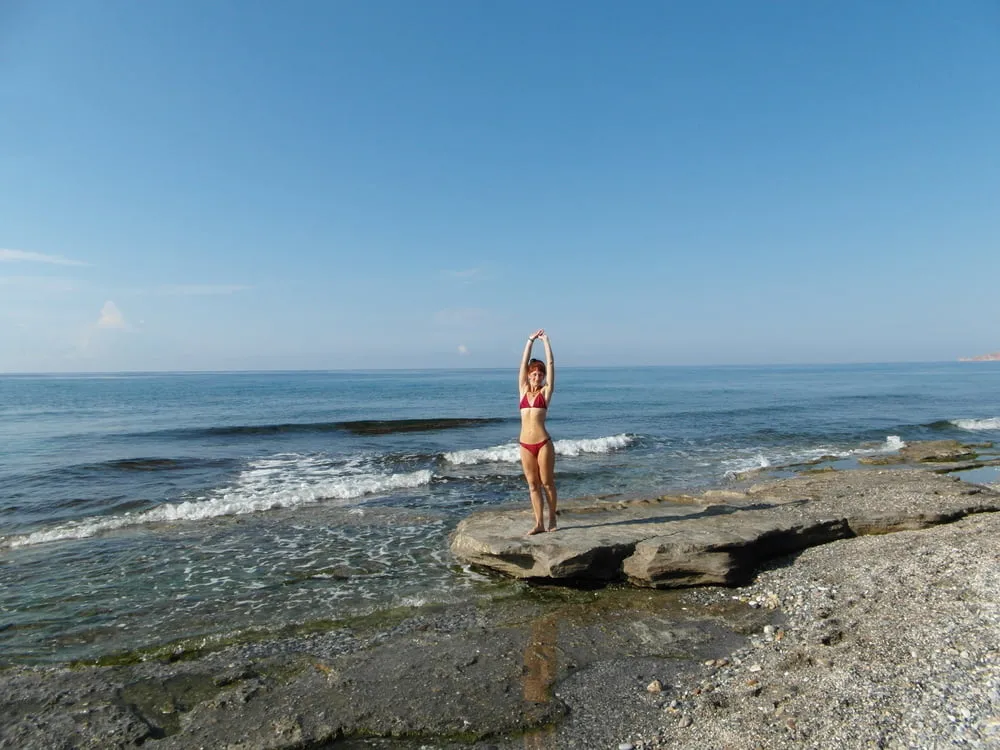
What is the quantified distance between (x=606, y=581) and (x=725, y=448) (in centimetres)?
1599

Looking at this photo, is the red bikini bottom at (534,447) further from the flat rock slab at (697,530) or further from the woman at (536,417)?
the flat rock slab at (697,530)

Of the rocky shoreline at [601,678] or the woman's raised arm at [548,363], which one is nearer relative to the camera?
the rocky shoreline at [601,678]

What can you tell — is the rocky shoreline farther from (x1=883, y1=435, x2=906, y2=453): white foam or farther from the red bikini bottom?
(x1=883, y1=435, x2=906, y2=453): white foam

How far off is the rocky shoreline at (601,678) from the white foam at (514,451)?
12741 mm

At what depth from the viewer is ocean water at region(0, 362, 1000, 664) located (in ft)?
24.7

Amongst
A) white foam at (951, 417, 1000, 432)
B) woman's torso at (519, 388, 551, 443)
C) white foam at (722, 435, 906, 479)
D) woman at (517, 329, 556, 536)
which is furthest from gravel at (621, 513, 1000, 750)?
white foam at (951, 417, 1000, 432)

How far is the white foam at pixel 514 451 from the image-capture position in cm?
2033

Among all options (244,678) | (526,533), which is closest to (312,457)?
(526,533)

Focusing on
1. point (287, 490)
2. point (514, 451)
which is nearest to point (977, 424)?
point (514, 451)

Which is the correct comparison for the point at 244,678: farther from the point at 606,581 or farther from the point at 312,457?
the point at 312,457

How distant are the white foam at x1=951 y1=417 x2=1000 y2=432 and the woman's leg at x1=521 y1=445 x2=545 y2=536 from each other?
27.7 metres

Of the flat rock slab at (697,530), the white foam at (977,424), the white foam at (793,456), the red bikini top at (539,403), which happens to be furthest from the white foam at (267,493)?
the white foam at (977,424)

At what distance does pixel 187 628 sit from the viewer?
22.3 feet

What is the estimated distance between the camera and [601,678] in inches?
211
